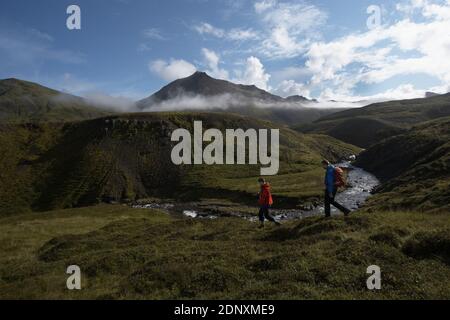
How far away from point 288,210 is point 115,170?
6408 centimetres

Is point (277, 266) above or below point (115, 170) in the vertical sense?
above

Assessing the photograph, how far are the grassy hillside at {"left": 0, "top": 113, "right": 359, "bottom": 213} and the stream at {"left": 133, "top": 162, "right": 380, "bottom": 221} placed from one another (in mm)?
8053

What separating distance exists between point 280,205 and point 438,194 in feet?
178

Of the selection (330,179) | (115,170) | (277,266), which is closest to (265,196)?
(330,179)

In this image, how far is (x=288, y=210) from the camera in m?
97.5

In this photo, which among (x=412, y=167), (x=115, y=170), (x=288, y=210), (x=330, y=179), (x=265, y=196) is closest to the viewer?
(x=330, y=179)

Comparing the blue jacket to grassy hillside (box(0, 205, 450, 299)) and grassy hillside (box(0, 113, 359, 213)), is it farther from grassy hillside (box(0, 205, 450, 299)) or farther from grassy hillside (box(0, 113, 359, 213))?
grassy hillside (box(0, 113, 359, 213))

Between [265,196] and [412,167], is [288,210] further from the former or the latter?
[265,196]

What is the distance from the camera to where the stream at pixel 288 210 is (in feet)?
296

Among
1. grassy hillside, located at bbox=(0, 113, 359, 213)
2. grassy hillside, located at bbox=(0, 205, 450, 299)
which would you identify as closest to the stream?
grassy hillside, located at bbox=(0, 113, 359, 213)

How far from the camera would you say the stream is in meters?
90.2

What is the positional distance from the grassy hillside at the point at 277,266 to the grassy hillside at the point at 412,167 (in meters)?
25.7

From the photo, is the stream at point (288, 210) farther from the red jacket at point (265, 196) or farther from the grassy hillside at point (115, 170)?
the red jacket at point (265, 196)

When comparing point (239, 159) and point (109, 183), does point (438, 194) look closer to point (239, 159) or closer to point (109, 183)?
point (109, 183)
